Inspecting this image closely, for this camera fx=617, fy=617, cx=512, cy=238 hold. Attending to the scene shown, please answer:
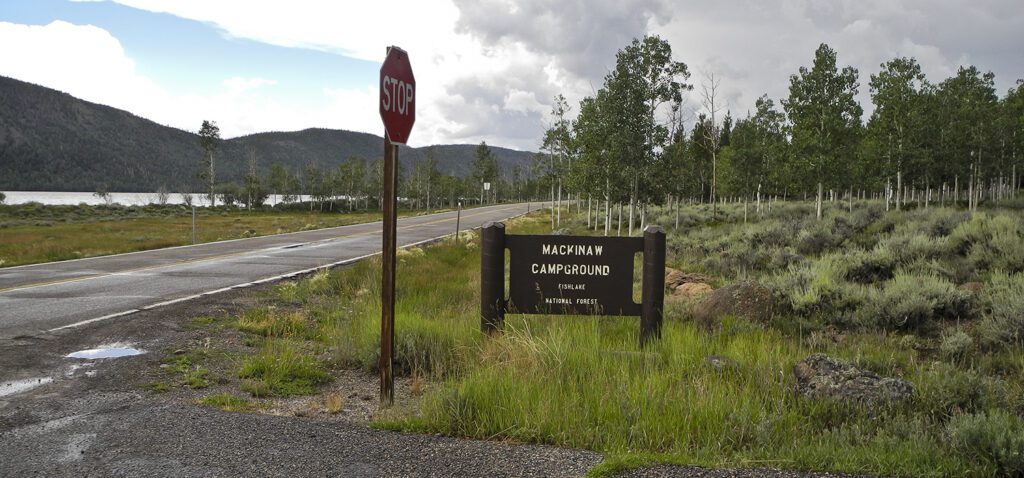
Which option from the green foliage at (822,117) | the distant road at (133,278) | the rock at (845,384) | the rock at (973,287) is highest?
the green foliage at (822,117)

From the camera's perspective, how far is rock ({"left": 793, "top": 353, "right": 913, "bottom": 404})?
15.4 ft

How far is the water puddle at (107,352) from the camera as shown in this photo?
21.2ft

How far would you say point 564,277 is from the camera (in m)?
6.70

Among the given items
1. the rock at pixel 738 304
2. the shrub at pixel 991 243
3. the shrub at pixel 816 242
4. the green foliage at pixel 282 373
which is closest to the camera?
the green foliage at pixel 282 373

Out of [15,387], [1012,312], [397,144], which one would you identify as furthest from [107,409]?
[1012,312]

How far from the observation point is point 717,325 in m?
7.78

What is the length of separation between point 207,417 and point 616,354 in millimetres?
Result: 3460

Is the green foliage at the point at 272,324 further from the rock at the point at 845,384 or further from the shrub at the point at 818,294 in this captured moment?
the shrub at the point at 818,294

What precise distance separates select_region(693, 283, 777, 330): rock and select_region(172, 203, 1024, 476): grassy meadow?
22 cm

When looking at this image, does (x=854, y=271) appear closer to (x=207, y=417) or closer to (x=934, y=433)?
(x=934, y=433)

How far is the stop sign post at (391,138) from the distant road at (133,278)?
5323mm

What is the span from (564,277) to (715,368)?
1.90m

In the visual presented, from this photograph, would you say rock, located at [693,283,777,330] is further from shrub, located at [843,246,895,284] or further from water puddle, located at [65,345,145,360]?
water puddle, located at [65,345,145,360]


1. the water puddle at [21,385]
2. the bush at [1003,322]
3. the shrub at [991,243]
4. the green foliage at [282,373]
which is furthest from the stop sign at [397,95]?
the shrub at [991,243]
